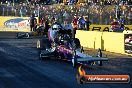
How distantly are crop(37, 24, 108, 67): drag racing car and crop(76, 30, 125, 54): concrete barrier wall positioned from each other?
13.3ft

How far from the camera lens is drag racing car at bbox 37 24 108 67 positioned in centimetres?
1656

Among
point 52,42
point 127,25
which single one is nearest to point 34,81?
point 52,42

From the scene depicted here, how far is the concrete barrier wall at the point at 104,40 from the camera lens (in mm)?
23144

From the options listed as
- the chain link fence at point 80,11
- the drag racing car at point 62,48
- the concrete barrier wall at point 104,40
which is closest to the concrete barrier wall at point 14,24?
the chain link fence at point 80,11

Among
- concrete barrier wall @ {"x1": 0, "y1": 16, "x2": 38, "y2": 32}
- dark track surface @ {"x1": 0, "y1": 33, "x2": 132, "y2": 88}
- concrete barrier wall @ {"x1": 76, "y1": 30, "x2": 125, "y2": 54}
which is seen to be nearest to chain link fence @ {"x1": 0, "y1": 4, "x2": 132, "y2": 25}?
concrete barrier wall @ {"x1": 0, "y1": 16, "x2": 38, "y2": 32}

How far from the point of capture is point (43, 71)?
1553cm

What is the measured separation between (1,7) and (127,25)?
12878mm

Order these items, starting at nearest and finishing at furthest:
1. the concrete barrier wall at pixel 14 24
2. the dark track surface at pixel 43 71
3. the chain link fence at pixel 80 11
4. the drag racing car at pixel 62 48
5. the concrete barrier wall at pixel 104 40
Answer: the dark track surface at pixel 43 71 < the drag racing car at pixel 62 48 < the concrete barrier wall at pixel 104 40 < the chain link fence at pixel 80 11 < the concrete barrier wall at pixel 14 24

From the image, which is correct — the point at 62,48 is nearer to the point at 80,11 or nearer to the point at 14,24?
the point at 80,11

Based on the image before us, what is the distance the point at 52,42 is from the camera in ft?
65.3

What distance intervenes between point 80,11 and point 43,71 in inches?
925

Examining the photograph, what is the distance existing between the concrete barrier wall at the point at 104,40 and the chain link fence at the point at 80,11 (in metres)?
11.1

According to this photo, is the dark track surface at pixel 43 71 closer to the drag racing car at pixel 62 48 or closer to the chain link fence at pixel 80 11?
the drag racing car at pixel 62 48

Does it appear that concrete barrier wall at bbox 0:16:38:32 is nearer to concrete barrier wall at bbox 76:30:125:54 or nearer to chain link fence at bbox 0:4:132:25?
chain link fence at bbox 0:4:132:25
